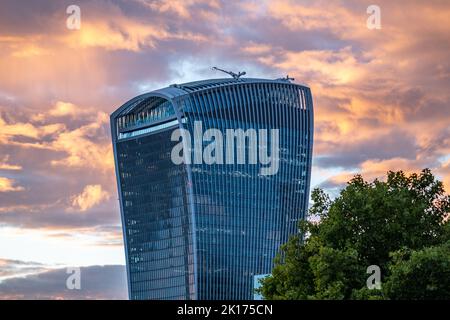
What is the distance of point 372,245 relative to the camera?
229ft

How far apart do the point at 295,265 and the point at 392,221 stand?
9247mm

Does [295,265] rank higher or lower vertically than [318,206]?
lower

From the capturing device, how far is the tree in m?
61.7

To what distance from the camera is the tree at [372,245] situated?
61.7m

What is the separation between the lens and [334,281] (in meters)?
64.8

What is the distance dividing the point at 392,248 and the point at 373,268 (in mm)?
3881

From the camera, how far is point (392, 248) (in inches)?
2736
